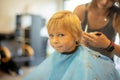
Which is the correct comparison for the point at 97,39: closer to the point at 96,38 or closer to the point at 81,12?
the point at 96,38

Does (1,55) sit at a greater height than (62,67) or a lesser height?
lesser

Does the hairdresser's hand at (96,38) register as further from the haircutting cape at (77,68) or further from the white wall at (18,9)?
the white wall at (18,9)

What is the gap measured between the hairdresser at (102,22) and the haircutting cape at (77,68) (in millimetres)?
85

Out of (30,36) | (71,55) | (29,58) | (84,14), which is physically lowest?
(29,58)

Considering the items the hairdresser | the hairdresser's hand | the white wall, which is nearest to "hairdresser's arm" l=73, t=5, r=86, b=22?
the hairdresser

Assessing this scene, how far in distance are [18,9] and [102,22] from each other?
4.26 metres

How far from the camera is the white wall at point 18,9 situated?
491cm

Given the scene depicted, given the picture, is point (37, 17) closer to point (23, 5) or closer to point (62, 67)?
point (23, 5)

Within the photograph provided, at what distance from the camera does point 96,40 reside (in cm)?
97

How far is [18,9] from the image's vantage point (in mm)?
5102

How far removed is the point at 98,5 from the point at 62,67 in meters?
0.44

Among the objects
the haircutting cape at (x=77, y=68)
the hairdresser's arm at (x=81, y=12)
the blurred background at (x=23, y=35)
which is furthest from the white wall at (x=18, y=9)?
the haircutting cape at (x=77, y=68)

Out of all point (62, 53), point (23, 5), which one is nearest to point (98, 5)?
point (62, 53)

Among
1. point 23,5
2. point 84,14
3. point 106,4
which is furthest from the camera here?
point 23,5
